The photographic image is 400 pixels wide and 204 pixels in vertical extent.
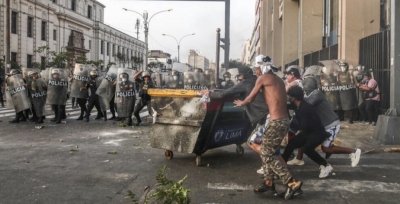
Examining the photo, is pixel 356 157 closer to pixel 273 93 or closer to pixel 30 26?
pixel 273 93

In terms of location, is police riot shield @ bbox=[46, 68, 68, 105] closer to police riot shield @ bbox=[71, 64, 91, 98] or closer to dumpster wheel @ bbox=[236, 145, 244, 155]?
police riot shield @ bbox=[71, 64, 91, 98]

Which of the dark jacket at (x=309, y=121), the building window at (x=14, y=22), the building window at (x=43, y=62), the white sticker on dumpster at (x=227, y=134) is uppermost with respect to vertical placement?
the building window at (x=14, y=22)

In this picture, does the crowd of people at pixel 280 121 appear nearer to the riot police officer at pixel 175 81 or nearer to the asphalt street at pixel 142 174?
the asphalt street at pixel 142 174

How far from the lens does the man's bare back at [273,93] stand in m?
5.54

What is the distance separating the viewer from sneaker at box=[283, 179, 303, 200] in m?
5.34

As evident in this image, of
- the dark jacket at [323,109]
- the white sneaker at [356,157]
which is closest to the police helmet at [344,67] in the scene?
the white sneaker at [356,157]

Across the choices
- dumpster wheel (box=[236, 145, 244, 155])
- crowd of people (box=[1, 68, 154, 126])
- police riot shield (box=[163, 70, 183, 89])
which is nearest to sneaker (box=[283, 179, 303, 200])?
dumpster wheel (box=[236, 145, 244, 155])

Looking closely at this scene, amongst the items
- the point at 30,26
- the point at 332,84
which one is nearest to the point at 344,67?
the point at 332,84

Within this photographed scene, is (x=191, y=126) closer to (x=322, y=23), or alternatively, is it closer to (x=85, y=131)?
(x=85, y=131)

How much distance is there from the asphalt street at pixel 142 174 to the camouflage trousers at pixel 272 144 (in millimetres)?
372

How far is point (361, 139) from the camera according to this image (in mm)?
10305

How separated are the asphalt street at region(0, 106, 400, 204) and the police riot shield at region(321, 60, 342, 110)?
4631 millimetres

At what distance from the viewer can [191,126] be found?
7211 millimetres

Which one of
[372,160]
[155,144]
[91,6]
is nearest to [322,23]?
[372,160]
